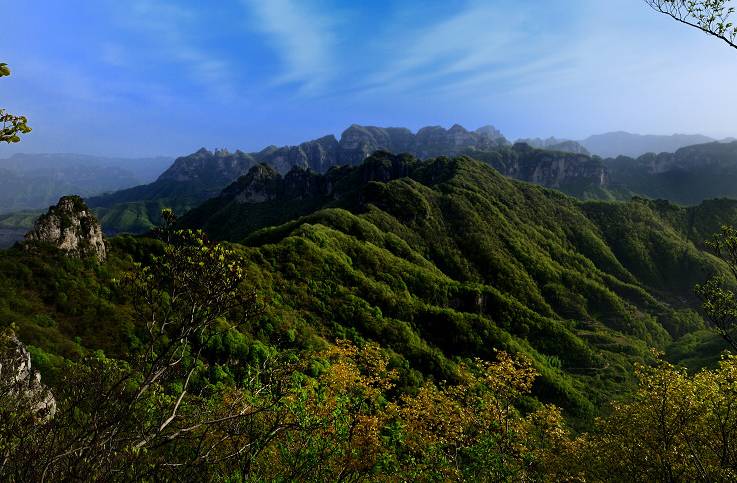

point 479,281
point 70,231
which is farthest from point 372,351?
point 479,281

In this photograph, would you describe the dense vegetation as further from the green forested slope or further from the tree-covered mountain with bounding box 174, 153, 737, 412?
the tree-covered mountain with bounding box 174, 153, 737, 412

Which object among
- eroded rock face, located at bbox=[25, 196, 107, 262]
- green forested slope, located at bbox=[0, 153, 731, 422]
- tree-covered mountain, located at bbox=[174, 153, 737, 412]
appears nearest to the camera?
green forested slope, located at bbox=[0, 153, 731, 422]

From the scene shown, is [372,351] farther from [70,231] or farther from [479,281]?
[479,281]

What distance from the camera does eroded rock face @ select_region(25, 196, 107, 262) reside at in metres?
43.9

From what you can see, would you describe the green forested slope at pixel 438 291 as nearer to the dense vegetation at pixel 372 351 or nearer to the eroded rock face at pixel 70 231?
the dense vegetation at pixel 372 351

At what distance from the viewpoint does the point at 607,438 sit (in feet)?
84.0

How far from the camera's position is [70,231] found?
147 feet

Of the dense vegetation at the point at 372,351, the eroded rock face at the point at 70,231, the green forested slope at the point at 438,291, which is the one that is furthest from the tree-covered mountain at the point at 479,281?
the eroded rock face at the point at 70,231

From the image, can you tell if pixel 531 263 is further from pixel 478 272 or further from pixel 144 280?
pixel 144 280

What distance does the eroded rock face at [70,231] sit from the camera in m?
43.9

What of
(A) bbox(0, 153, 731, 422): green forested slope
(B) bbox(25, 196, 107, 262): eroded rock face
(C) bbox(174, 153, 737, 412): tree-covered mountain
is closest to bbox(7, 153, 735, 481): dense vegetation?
(A) bbox(0, 153, 731, 422): green forested slope

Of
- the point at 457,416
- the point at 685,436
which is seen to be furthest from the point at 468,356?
the point at 685,436

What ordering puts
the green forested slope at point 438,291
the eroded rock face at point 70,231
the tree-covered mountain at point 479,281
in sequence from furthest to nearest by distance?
the tree-covered mountain at point 479,281 → the eroded rock face at point 70,231 → the green forested slope at point 438,291

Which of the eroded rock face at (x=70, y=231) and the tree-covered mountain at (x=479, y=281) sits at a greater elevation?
the eroded rock face at (x=70, y=231)
